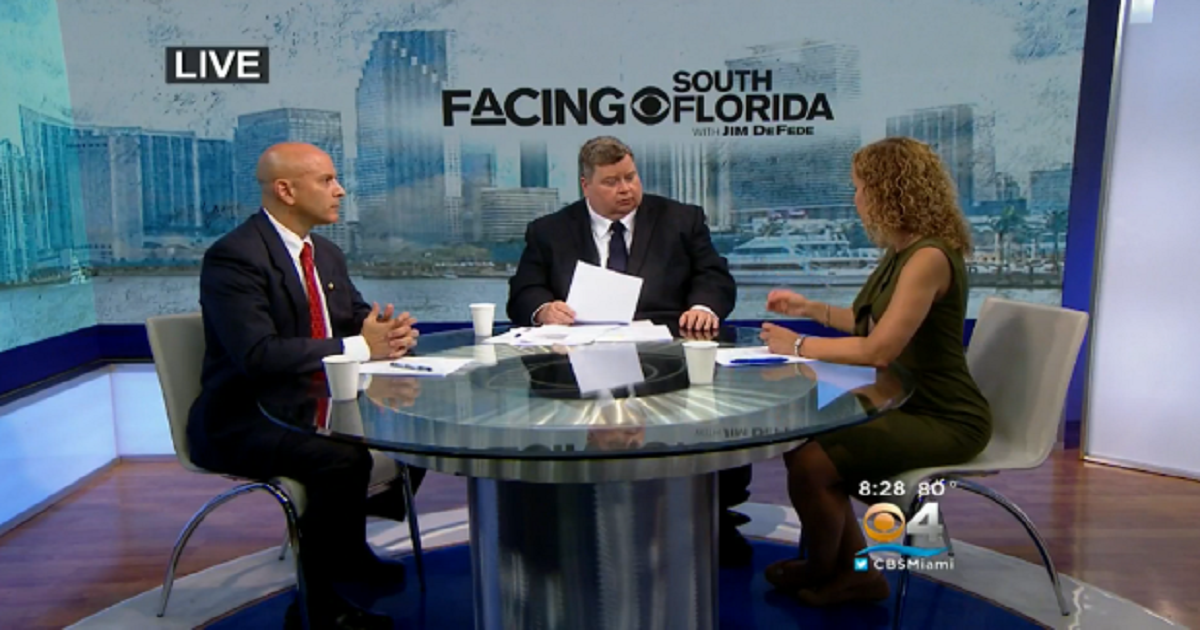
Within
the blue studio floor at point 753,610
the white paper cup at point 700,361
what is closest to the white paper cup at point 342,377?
the white paper cup at point 700,361

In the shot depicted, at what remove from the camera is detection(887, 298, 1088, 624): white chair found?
227 cm

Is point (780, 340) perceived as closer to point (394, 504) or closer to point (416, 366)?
point (416, 366)

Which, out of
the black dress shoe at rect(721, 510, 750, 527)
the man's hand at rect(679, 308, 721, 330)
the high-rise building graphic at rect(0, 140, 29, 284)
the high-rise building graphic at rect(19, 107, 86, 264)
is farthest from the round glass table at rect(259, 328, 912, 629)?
the high-rise building graphic at rect(19, 107, 86, 264)

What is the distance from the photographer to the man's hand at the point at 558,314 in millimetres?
2887

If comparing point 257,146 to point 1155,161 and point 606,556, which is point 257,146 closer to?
point 606,556

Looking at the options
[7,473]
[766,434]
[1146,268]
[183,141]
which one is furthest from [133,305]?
[1146,268]

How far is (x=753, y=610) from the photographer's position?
2.60m

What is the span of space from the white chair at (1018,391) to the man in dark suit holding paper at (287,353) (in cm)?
Answer: 140

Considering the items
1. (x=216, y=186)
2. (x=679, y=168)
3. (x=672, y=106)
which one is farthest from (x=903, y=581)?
(x=216, y=186)

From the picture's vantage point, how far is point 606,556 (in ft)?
6.22

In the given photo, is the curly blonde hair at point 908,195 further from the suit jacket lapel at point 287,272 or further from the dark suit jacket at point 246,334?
the suit jacket lapel at point 287,272

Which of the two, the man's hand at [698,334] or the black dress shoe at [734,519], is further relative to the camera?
the black dress shoe at [734,519]

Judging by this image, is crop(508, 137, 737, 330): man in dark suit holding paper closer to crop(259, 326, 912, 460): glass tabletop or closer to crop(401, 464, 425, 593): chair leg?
crop(401, 464, 425, 593): chair leg

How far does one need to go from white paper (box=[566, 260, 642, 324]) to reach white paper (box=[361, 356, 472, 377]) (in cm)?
72
